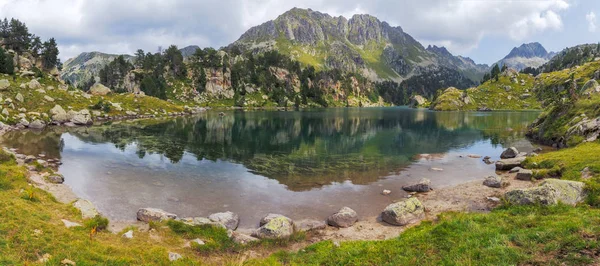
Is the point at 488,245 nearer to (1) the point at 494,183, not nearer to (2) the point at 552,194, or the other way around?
(2) the point at 552,194

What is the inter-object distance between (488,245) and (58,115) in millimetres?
108400

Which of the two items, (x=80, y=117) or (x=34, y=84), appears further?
(x=34, y=84)

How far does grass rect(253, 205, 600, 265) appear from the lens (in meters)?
12.9

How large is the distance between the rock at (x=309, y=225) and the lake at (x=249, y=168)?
1486mm

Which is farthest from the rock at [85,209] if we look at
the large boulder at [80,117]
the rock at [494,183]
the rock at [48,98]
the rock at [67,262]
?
the rock at [48,98]

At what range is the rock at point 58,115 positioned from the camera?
8619 cm

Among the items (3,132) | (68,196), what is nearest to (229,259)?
(68,196)

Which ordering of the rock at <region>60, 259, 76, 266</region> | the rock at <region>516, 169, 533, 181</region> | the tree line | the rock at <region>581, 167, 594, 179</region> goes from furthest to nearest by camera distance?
1. the tree line
2. the rock at <region>516, 169, 533, 181</region>
3. the rock at <region>581, 167, 594, 179</region>
4. the rock at <region>60, 259, 76, 266</region>

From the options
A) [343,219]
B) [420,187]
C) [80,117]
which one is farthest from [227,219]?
[80,117]

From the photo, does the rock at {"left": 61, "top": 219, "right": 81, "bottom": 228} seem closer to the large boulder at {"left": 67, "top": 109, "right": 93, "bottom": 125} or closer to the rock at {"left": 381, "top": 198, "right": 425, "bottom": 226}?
the rock at {"left": 381, "top": 198, "right": 425, "bottom": 226}

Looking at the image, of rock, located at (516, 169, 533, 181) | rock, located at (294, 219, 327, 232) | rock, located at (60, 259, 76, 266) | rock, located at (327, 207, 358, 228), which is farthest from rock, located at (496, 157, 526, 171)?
rock, located at (60, 259, 76, 266)

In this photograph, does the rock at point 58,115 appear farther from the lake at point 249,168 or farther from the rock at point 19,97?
the lake at point 249,168

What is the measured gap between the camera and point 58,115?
8719 centimetres

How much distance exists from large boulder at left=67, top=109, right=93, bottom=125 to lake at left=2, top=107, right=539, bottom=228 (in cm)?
1673
